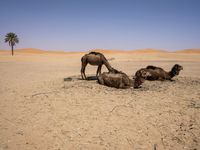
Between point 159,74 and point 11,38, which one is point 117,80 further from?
point 11,38

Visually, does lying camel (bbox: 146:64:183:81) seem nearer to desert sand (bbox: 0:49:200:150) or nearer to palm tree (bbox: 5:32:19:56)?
desert sand (bbox: 0:49:200:150)

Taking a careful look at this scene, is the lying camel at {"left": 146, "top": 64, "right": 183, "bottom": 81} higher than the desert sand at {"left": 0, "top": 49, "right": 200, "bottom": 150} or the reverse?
higher

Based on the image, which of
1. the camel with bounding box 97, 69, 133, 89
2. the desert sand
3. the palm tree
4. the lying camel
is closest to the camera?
the desert sand

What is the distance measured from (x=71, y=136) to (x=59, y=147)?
1.81 ft

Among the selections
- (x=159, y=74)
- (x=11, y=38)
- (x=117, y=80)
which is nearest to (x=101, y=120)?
(x=117, y=80)

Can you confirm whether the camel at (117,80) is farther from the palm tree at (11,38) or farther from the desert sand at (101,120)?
the palm tree at (11,38)

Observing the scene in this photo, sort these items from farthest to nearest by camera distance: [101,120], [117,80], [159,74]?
[159,74], [117,80], [101,120]

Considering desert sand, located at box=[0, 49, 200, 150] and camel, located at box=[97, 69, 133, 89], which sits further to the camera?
camel, located at box=[97, 69, 133, 89]

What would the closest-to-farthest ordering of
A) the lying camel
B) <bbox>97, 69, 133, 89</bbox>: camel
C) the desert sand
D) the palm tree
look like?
the desert sand
<bbox>97, 69, 133, 89</bbox>: camel
the lying camel
the palm tree

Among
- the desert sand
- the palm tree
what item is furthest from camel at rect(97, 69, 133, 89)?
the palm tree

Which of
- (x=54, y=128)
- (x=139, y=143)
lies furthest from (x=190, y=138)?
(x=54, y=128)

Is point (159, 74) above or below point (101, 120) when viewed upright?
above

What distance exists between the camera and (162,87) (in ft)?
34.8

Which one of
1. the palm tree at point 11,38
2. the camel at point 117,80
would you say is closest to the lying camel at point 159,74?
the camel at point 117,80
